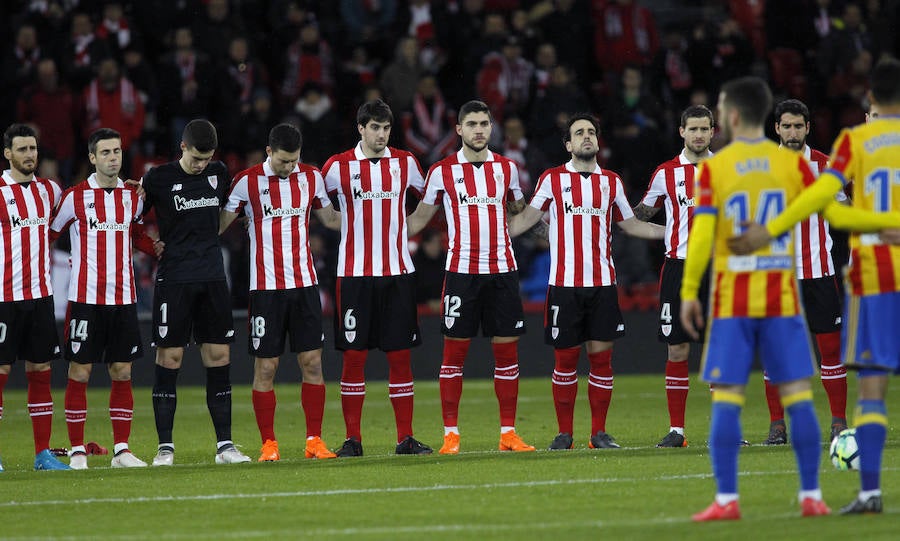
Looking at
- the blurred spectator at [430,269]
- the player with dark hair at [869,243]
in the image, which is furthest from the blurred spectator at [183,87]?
the player with dark hair at [869,243]

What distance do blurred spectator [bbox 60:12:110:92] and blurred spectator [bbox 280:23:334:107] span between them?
2446 mm

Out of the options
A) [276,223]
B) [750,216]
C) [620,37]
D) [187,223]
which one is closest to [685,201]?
[276,223]

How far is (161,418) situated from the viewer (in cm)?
1018

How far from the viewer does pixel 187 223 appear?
33.3ft

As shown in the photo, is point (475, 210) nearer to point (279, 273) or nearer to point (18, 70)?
point (279, 273)

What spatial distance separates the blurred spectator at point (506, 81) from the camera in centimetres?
1983

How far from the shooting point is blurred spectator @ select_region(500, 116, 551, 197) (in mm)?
18562

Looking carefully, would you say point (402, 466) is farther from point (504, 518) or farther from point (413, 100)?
point (413, 100)

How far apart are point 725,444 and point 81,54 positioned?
14.4 meters

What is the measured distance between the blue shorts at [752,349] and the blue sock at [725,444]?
0.13 metres

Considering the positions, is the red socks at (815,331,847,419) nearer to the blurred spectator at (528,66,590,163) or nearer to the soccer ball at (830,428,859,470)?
the soccer ball at (830,428,859,470)

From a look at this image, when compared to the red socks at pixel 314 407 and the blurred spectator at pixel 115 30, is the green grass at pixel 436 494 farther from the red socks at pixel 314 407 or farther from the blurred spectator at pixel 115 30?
the blurred spectator at pixel 115 30

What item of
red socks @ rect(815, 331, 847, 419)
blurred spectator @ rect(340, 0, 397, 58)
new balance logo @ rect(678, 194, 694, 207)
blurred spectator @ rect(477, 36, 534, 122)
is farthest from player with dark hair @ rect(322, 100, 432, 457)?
blurred spectator @ rect(340, 0, 397, 58)

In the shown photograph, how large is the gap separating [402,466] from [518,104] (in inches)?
437
